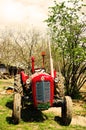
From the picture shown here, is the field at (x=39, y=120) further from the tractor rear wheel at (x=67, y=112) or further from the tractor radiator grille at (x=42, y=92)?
the tractor radiator grille at (x=42, y=92)

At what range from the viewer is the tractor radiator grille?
10047 mm

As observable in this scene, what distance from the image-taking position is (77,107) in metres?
14.4

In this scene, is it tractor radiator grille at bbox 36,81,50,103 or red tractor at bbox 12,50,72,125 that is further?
tractor radiator grille at bbox 36,81,50,103

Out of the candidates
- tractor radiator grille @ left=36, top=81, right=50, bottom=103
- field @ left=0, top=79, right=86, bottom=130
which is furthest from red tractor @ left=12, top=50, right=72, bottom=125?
field @ left=0, top=79, right=86, bottom=130

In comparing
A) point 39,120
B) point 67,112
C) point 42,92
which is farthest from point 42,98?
point 39,120

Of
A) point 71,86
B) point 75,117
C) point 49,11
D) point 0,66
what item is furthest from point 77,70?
point 0,66

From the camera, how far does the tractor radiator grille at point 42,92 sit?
10.0m

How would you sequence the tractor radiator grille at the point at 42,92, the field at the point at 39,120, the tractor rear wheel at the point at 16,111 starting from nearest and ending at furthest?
the tractor rear wheel at the point at 16,111
the field at the point at 39,120
the tractor radiator grille at the point at 42,92

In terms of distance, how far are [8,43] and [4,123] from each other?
5408 cm

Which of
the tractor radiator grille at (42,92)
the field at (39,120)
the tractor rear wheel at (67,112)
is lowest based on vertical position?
the field at (39,120)

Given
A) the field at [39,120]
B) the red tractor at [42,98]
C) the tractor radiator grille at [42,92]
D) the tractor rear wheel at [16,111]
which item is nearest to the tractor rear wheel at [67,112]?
the red tractor at [42,98]

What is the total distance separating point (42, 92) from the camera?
1005 centimetres

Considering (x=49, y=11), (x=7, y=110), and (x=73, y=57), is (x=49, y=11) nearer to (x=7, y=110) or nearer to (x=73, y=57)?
(x=73, y=57)

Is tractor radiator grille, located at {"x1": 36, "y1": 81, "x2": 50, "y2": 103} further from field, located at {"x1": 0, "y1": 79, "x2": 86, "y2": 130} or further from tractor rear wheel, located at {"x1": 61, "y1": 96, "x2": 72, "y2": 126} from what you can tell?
field, located at {"x1": 0, "y1": 79, "x2": 86, "y2": 130}
